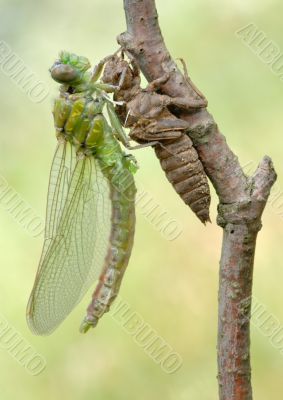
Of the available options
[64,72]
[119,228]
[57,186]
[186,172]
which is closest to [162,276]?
[119,228]

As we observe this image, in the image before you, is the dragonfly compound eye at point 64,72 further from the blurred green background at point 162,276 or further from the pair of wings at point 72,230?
the blurred green background at point 162,276

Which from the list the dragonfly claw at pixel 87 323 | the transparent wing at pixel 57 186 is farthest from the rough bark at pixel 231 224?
the transparent wing at pixel 57 186

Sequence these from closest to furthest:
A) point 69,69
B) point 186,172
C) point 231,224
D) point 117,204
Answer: point 231,224 < point 186,172 < point 69,69 < point 117,204

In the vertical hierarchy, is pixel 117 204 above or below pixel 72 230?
above

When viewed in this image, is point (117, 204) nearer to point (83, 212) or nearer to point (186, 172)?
point (83, 212)

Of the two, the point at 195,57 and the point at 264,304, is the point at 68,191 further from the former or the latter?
the point at 195,57

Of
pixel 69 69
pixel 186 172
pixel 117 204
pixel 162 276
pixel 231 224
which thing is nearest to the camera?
pixel 231 224

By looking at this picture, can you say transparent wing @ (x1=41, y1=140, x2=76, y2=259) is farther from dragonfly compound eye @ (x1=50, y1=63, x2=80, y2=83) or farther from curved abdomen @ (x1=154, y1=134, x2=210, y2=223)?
curved abdomen @ (x1=154, y1=134, x2=210, y2=223)

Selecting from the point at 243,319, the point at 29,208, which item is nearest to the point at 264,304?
the point at 29,208
